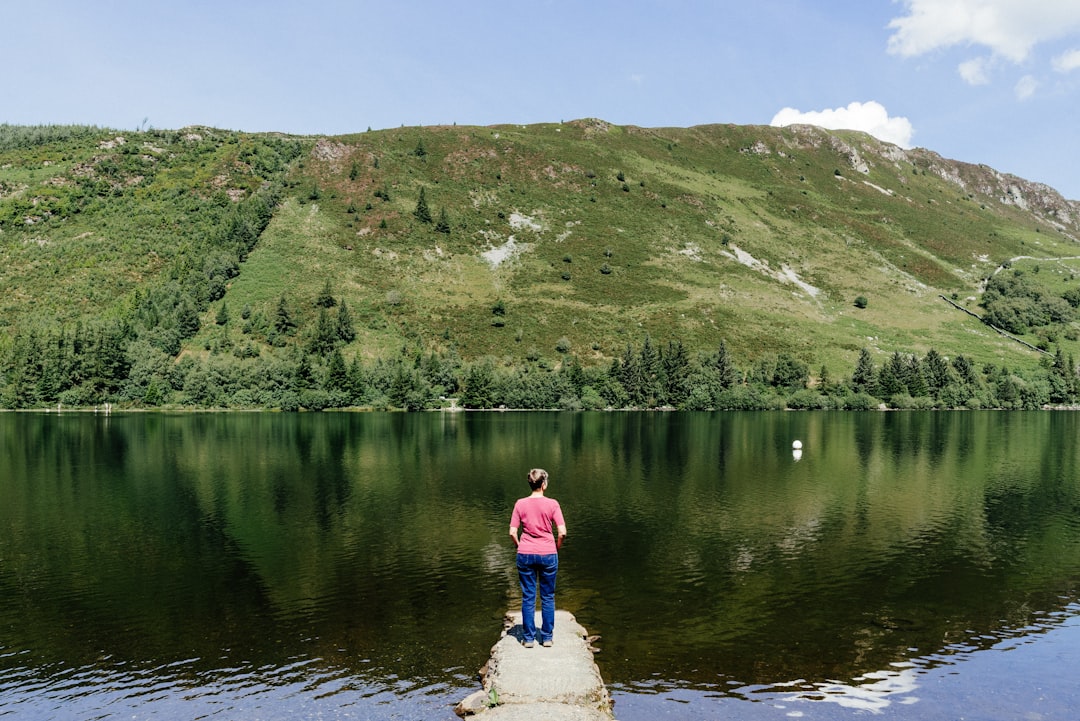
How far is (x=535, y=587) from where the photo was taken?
1748cm

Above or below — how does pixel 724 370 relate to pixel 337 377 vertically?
above

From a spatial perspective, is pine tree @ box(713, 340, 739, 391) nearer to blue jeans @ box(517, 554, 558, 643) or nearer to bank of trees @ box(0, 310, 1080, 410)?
bank of trees @ box(0, 310, 1080, 410)

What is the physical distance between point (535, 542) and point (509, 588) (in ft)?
29.5

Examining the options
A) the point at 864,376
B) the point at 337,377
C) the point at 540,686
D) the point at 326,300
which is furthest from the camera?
the point at 326,300

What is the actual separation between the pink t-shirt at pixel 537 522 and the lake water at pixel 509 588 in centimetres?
347

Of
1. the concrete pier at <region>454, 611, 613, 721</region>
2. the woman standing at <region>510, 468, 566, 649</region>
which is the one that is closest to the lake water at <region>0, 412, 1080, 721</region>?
the concrete pier at <region>454, 611, 613, 721</region>

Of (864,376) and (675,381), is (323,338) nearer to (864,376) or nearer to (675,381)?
(675,381)

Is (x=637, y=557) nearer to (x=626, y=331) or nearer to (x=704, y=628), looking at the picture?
(x=704, y=628)

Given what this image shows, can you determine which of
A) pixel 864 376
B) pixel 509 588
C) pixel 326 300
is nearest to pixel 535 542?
pixel 509 588

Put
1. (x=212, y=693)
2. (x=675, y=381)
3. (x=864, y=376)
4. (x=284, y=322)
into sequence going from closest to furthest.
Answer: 1. (x=212, y=693)
2. (x=675, y=381)
3. (x=284, y=322)
4. (x=864, y=376)

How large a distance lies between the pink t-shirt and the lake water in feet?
11.4

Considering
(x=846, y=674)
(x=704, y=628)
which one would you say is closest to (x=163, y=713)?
(x=704, y=628)

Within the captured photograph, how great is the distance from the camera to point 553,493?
4753 centimetres

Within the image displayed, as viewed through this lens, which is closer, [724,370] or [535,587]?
[535,587]
